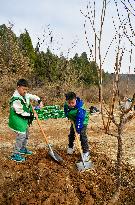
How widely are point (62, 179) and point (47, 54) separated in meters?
23.1

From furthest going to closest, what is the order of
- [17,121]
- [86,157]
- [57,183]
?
[17,121] < [86,157] < [57,183]

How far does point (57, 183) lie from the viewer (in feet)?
22.4

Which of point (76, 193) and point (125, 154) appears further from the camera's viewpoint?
point (125, 154)

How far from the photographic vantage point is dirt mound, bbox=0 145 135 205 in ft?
21.9

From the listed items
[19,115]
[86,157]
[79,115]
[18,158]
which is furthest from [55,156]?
[19,115]

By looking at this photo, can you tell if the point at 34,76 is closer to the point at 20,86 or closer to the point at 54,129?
the point at 54,129

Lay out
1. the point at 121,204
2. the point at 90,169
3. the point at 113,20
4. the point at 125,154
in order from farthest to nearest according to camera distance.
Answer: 1. the point at 125,154
2. the point at 90,169
3. the point at 121,204
4. the point at 113,20

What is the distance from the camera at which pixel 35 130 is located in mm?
12680

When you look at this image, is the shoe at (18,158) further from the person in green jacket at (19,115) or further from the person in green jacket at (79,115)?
the person in green jacket at (79,115)

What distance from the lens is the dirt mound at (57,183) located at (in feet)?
21.9

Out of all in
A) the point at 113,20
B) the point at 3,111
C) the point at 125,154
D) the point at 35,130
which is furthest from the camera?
the point at 3,111

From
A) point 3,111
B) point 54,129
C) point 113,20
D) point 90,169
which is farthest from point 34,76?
point 113,20

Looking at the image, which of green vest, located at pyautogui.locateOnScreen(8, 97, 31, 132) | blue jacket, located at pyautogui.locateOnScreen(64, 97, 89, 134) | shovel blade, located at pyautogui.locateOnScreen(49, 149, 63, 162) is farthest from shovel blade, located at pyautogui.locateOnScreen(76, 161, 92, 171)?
green vest, located at pyautogui.locateOnScreen(8, 97, 31, 132)

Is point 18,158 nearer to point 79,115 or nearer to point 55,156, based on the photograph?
point 55,156
